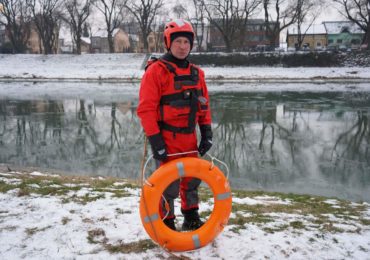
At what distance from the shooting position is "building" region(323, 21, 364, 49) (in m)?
57.6

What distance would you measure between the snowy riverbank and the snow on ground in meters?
23.4

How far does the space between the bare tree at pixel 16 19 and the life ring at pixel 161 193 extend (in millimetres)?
46277

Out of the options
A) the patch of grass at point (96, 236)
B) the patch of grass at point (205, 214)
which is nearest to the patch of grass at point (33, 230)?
the patch of grass at point (96, 236)

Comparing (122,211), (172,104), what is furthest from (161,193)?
(122,211)

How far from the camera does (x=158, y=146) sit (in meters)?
2.68

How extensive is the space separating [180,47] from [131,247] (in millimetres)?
1735

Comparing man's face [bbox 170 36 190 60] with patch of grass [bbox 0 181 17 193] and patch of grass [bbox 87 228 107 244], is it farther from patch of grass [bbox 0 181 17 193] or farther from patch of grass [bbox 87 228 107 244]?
patch of grass [bbox 0 181 17 193]

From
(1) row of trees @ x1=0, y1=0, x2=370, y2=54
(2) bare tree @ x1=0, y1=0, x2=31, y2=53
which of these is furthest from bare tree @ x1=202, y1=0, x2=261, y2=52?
(2) bare tree @ x1=0, y1=0, x2=31, y2=53

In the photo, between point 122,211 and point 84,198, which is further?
point 84,198

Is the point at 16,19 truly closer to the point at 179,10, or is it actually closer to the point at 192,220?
the point at 179,10

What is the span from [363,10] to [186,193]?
43.4 m

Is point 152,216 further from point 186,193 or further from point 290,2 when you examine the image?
point 290,2

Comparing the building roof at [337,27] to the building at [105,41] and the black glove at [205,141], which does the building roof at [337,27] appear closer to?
the building at [105,41]

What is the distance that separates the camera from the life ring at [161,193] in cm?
266
